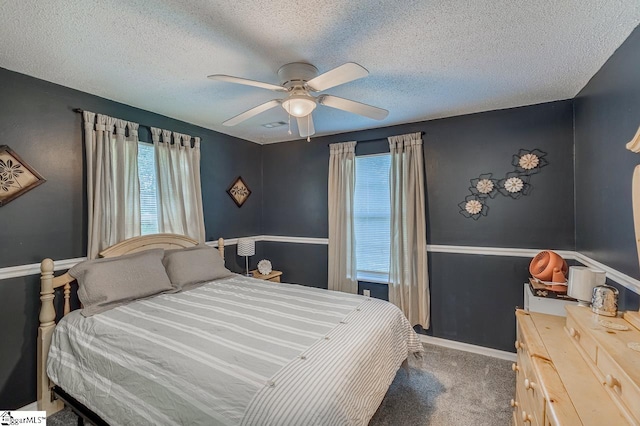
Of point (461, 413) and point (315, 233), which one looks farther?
point (315, 233)

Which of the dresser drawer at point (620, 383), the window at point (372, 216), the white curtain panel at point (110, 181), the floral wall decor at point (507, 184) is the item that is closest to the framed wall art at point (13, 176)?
the white curtain panel at point (110, 181)

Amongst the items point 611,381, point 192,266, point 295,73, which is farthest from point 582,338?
point 192,266

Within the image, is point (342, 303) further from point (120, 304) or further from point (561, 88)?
point (561, 88)

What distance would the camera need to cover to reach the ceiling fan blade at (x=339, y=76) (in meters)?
1.63

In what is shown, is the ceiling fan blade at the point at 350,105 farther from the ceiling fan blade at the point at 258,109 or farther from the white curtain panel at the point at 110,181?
the white curtain panel at the point at 110,181

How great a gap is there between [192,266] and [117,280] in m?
0.67

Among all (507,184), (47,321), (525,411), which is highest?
(507,184)

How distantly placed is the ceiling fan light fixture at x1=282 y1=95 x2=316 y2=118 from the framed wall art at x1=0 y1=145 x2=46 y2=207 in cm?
208

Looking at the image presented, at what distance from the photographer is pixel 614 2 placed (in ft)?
4.71

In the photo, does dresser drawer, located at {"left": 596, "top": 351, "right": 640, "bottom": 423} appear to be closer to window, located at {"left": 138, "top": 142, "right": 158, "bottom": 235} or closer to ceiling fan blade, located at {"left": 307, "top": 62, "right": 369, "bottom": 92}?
ceiling fan blade, located at {"left": 307, "top": 62, "right": 369, "bottom": 92}

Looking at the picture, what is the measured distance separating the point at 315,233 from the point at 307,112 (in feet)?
7.92

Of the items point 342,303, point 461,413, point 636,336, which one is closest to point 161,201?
point 342,303

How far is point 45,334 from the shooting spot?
2.10m

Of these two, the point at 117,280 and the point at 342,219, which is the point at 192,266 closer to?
the point at 117,280
